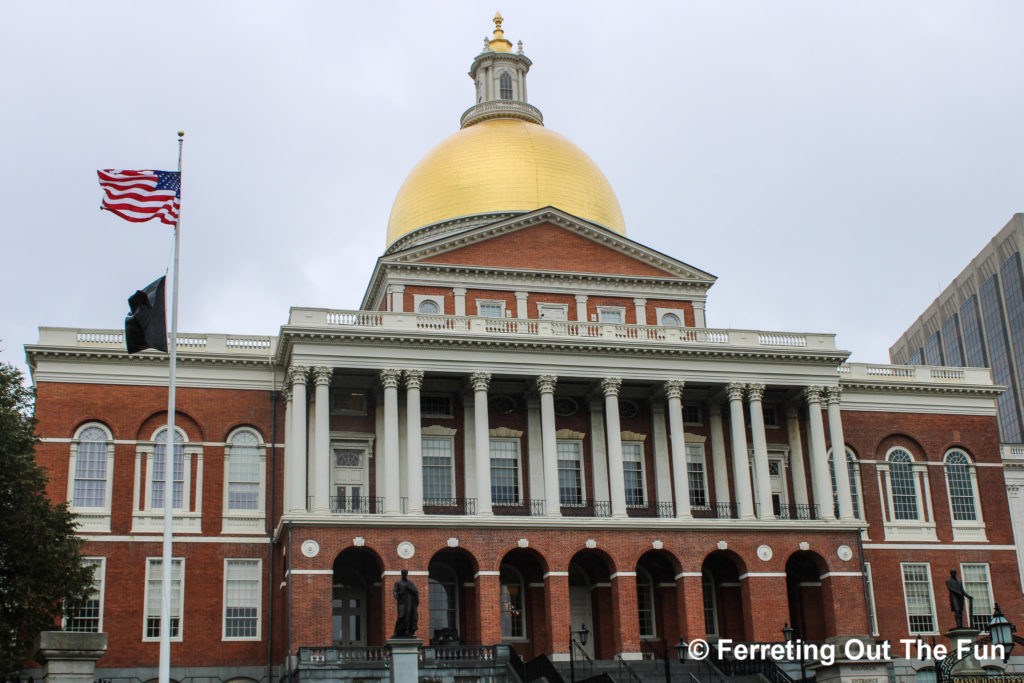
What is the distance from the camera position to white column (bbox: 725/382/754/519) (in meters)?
49.9

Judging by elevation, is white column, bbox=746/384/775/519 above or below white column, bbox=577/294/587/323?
below

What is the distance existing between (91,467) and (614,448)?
20.4 m

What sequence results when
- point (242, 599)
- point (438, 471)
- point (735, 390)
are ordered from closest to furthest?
1. point (242, 599)
2. point (438, 471)
3. point (735, 390)

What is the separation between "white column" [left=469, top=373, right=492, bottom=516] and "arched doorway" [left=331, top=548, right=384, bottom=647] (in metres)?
4.77

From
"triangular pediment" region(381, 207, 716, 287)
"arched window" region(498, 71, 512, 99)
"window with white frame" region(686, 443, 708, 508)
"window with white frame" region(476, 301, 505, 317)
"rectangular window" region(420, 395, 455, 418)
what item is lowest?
"window with white frame" region(686, 443, 708, 508)

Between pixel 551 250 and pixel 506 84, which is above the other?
pixel 506 84

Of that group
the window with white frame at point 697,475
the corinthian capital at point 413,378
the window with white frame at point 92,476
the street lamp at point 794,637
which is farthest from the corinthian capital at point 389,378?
the street lamp at point 794,637

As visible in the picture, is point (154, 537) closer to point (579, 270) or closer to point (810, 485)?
point (579, 270)

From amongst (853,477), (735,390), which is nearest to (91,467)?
(735,390)

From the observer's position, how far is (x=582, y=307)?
5534 cm

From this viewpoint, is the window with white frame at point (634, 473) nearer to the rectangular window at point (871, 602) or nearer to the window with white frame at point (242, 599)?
the rectangular window at point (871, 602)

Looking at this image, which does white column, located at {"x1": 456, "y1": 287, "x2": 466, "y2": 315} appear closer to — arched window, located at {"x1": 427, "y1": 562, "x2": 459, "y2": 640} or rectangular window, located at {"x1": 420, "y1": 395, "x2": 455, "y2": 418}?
rectangular window, located at {"x1": 420, "y1": 395, "x2": 455, "y2": 418}

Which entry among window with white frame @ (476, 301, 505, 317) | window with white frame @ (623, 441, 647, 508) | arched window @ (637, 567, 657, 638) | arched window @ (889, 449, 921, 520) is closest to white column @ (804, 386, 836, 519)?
arched window @ (889, 449, 921, 520)

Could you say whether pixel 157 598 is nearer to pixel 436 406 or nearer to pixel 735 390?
pixel 436 406
